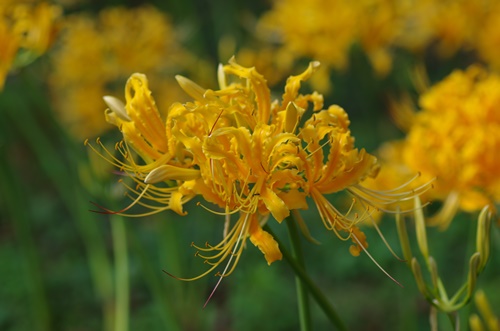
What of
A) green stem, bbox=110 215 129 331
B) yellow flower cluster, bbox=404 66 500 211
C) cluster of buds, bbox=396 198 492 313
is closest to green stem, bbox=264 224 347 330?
cluster of buds, bbox=396 198 492 313

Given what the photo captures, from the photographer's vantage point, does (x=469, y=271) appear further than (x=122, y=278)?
No

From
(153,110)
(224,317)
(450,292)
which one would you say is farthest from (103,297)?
(153,110)

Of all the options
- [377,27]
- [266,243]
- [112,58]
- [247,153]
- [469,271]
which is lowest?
[469,271]

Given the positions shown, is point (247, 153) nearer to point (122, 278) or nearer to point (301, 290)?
point (301, 290)

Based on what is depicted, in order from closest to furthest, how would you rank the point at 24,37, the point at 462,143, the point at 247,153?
the point at 247,153
the point at 462,143
the point at 24,37

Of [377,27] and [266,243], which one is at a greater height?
[377,27]

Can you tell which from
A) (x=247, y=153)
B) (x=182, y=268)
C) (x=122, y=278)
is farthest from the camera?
(x=182, y=268)

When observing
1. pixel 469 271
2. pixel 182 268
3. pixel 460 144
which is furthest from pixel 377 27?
pixel 469 271

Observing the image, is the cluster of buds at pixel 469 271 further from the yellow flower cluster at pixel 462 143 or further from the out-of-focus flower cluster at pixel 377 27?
the out-of-focus flower cluster at pixel 377 27
